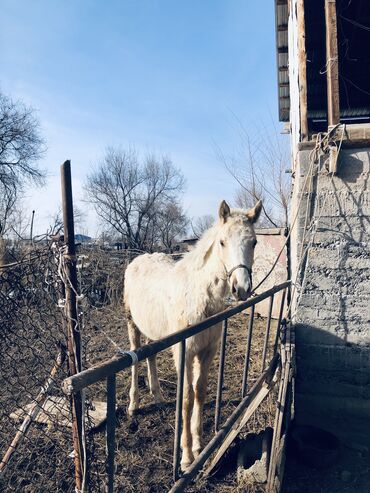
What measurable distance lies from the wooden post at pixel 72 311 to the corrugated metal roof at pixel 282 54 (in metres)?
7.87

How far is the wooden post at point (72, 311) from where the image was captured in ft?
7.00

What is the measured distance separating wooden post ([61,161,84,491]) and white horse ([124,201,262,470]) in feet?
3.04

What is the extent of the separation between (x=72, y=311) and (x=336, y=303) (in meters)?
2.94

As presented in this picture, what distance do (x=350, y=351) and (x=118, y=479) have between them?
2690 mm

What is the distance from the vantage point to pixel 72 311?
88.0 inches

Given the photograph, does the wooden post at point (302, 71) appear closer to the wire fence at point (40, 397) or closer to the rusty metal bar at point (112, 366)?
the wire fence at point (40, 397)

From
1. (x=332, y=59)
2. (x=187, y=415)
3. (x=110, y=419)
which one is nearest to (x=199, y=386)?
(x=187, y=415)

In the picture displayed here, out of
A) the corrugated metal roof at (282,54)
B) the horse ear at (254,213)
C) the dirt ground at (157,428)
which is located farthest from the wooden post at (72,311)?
the corrugated metal roof at (282,54)

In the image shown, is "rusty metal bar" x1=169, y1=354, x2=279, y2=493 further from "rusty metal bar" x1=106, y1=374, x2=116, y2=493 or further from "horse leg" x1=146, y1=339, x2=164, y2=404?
"horse leg" x1=146, y1=339, x2=164, y2=404

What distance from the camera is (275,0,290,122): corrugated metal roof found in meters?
7.86

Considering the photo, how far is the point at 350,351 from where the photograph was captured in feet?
12.7

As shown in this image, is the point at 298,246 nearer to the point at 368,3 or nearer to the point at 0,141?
the point at 368,3

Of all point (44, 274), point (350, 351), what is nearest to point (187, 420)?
point (44, 274)

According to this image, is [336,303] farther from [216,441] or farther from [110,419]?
[110,419]
